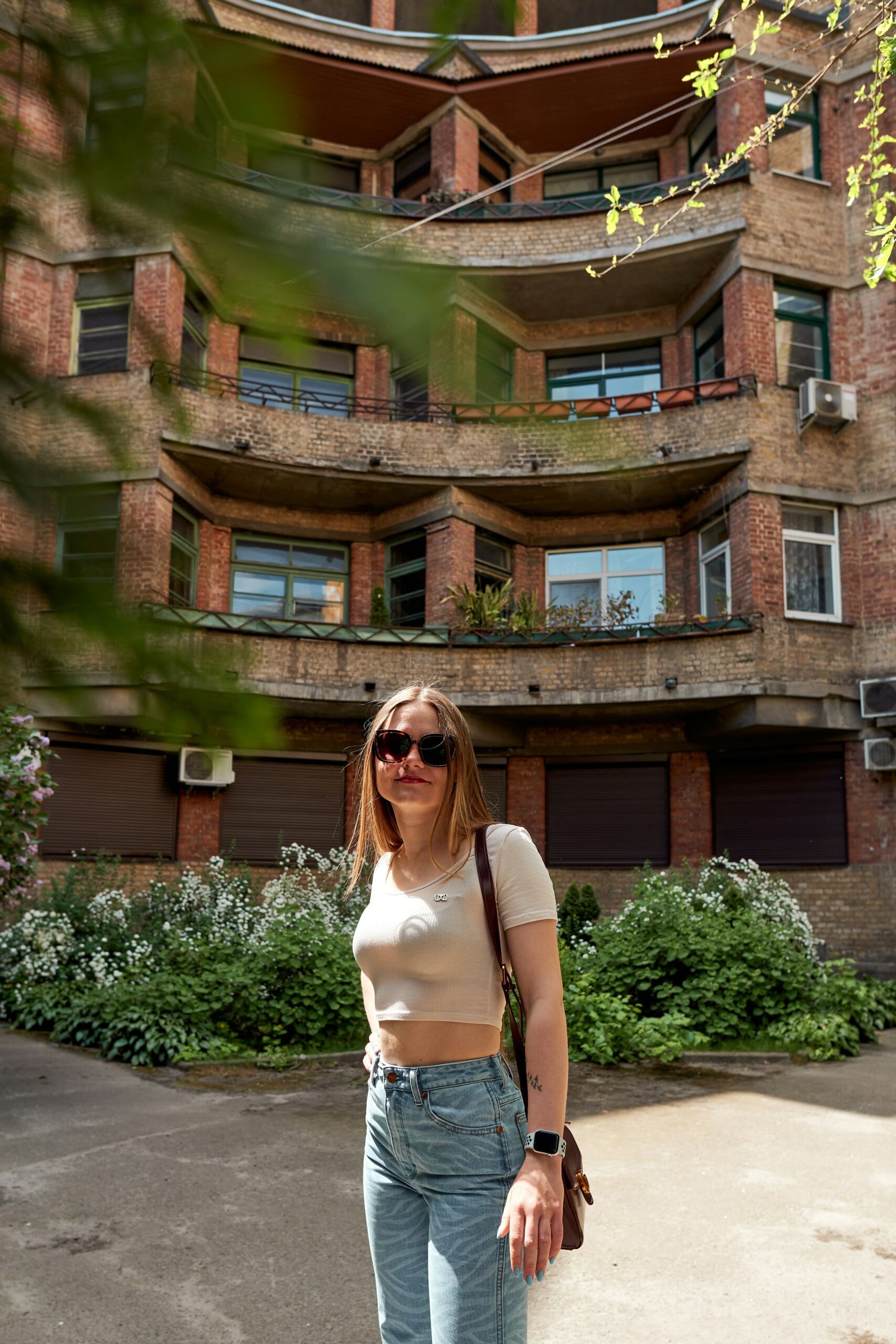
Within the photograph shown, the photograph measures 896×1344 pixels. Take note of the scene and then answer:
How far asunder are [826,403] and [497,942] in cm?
1597

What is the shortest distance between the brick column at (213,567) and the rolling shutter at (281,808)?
303 cm

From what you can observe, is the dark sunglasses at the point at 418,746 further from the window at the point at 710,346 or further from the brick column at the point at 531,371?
the brick column at the point at 531,371

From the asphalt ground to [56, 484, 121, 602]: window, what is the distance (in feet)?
13.1

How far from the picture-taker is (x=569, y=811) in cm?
1830

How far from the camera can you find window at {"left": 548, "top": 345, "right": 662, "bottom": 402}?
20031mm

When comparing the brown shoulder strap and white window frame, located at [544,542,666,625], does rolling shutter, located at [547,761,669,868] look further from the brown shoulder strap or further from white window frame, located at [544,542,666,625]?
the brown shoulder strap

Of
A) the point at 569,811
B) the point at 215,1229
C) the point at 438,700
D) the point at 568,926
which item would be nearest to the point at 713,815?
the point at 569,811

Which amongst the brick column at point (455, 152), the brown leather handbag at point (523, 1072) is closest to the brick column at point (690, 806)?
the brick column at point (455, 152)

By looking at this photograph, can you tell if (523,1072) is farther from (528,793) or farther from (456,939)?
(528,793)

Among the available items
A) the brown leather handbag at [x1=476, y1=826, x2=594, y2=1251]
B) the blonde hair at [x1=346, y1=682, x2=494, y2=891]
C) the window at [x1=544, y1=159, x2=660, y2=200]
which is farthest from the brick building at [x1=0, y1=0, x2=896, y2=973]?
the brown leather handbag at [x1=476, y1=826, x2=594, y2=1251]

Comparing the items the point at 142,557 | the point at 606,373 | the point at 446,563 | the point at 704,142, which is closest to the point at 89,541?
the point at 142,557

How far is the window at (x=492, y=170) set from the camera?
66.3ft

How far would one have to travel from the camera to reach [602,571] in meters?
19.4

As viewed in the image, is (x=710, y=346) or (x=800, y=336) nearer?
(x=800, y=336)
